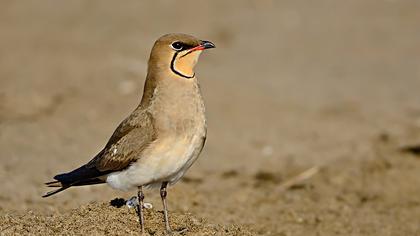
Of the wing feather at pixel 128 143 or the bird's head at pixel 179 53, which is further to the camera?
the bird's head at pixel 179 53

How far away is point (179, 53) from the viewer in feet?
17.8

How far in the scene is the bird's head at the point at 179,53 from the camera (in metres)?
5.41

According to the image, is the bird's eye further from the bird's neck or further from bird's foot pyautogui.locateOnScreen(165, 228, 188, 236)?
bird's foot pyautogui.locateOnScreen(165, 228, 188, 236)

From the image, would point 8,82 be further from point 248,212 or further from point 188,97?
point 188,97

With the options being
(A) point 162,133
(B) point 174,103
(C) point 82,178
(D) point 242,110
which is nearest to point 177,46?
(B) point 174,103

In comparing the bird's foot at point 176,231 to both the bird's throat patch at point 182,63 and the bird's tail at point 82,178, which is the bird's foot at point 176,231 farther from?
→ the bird's throat patch at point 182,63

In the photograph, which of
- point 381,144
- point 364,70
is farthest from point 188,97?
point 364,70

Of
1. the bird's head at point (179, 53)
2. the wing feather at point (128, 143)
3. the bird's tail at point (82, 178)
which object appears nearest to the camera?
the wing feather at point (128, 143)

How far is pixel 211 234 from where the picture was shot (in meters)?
5.33

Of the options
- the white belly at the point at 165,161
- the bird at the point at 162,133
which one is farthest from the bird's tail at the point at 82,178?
the white belly at the point at 165,161

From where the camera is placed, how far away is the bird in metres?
5.16

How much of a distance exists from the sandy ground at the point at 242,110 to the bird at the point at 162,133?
11.6 inches

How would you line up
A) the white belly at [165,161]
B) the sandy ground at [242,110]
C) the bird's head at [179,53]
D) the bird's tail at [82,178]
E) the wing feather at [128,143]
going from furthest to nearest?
the sandy ground at [242,110], the bird's tail at [82,178], the bird's head at [179,53], the wing feather at [128,143], the white belly at [165,161]

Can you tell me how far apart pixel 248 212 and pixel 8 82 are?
5.02 meters
